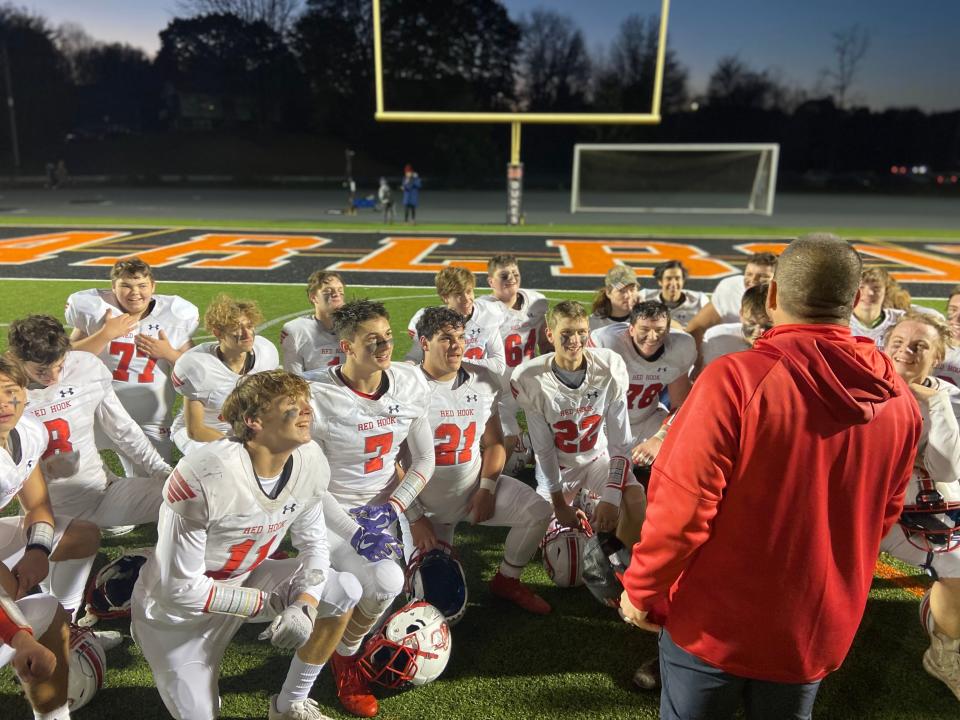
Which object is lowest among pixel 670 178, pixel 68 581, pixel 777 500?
pixel 68 581

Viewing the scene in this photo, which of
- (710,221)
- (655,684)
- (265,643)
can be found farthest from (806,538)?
(710,221)

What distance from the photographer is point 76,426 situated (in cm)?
400

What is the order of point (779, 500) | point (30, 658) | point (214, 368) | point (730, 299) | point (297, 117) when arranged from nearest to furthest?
point (779, 500)
point (30, 658)
point (214, 368)
point (730, 299)
point (297, 117)

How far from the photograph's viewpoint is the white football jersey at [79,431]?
3857 mm

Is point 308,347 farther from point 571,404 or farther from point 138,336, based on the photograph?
point 571,404

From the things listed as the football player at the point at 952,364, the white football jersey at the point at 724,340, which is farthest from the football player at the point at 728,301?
the football player at the point at 952,364

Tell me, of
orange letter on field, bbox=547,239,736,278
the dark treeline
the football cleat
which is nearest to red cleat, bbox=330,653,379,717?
the football cleat

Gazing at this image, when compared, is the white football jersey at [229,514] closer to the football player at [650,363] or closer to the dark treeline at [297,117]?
the football player at [650,363]

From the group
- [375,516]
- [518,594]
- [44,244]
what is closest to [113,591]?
[375,516]

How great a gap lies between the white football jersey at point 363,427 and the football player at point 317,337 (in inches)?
63.5

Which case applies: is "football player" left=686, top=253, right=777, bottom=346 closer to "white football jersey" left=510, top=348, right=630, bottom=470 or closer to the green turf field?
"white football jersey" left=510, top=348, right=630, bottom=470

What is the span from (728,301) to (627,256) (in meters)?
10.0

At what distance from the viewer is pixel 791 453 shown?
1.84 m

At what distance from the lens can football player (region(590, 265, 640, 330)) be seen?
5.99 metres
